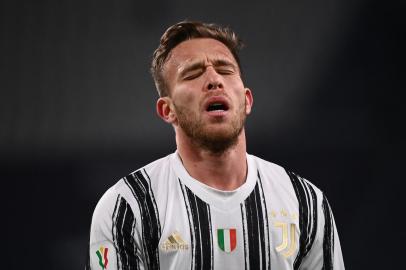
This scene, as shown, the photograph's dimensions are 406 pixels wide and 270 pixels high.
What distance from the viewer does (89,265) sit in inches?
70.9

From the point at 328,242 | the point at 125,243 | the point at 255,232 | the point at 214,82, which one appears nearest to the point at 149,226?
the point at 125,243

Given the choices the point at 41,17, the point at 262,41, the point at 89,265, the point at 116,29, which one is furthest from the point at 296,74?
the point at 89,265

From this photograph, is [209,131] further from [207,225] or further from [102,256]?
Answer: [102,256]

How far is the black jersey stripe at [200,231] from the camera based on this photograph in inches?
68.1

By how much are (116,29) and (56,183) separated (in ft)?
2.67

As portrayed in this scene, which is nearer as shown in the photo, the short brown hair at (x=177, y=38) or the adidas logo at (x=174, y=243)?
the adidas logo at (x=174, y=243)

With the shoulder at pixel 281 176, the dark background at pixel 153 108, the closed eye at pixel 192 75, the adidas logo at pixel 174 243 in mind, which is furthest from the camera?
the dark background at pixel 153 108

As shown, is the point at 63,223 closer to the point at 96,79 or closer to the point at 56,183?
the point at 56,183

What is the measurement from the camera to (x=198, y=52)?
1872mm

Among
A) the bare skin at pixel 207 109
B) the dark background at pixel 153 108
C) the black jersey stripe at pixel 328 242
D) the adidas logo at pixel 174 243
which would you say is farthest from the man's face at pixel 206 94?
the dark background at pixel 153 108

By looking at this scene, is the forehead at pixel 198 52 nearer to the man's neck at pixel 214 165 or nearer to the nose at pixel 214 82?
the nose at pixel 214 82

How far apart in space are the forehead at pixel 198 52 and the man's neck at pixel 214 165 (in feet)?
0.71

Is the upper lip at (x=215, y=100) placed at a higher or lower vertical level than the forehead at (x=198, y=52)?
lower

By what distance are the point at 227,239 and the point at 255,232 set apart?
0.09 meters
